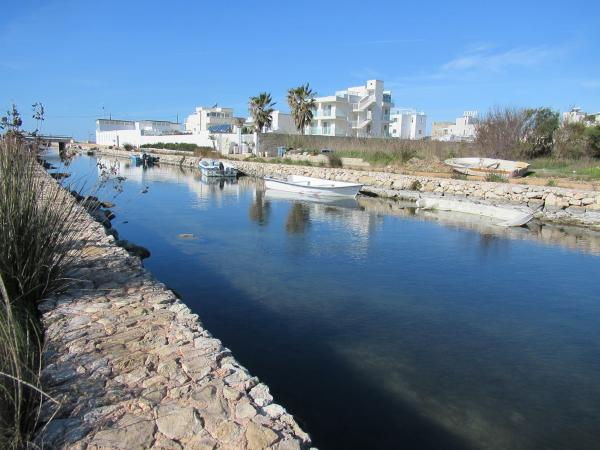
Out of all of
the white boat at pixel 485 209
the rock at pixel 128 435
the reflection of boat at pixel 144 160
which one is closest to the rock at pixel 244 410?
the rock at pixel 128 435

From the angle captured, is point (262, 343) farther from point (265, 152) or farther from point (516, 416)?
point (265, 152)

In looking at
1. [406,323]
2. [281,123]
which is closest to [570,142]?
[406,323]

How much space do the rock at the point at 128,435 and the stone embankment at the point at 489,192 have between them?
18231 millimetres

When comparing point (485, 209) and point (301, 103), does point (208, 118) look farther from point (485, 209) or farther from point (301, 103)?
point (485, 209)

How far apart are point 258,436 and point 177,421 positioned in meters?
0.58

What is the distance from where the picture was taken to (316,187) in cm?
2438

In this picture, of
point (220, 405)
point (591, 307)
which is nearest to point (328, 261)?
point (591, 307)

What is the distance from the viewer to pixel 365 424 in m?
4.83

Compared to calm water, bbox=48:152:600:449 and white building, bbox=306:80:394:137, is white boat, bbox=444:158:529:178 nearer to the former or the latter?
calm water, bbox=48:152:600:449

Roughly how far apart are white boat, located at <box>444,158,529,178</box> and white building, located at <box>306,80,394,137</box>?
32.3m

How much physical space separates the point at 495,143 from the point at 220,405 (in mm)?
29727

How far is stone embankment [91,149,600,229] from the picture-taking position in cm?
1810

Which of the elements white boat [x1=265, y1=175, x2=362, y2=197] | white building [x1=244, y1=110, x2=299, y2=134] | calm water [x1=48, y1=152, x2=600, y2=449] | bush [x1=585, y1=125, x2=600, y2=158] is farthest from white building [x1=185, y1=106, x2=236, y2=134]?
calm water [x1=48, y1=152, x2=600, y2=449]

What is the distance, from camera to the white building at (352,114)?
5816 cm
